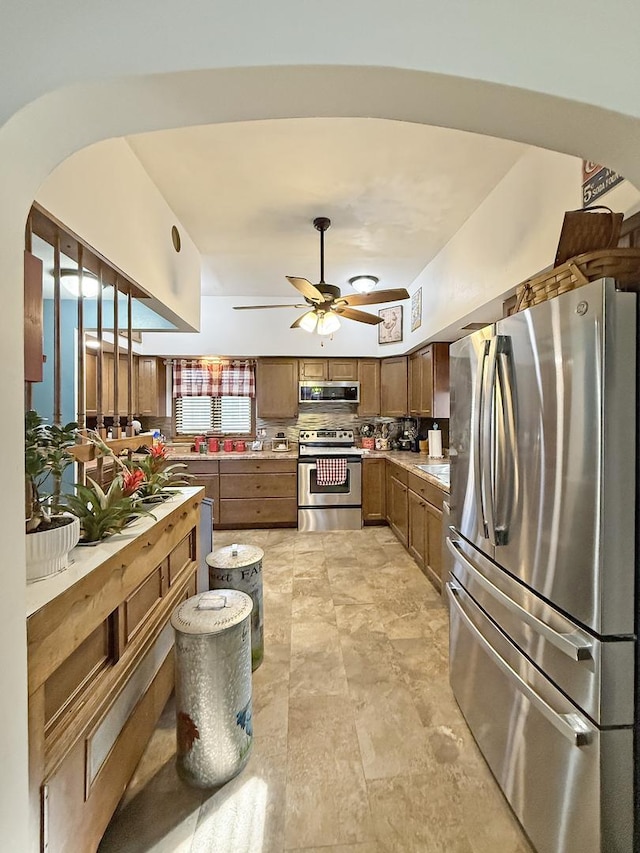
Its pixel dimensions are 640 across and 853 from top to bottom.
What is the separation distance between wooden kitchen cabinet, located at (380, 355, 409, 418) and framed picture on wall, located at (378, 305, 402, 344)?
0.26 meters

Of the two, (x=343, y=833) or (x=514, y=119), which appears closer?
(x=514, y=119)

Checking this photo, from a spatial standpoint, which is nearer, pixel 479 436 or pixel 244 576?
pixel 479 436

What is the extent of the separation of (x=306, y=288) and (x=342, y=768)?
257 cm

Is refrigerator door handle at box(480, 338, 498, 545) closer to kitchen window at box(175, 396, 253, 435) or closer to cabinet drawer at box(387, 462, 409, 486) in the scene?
cabinet drawer at box(387, 462, 409, 486)

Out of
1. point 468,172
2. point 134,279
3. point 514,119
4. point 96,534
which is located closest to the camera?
point 514,119

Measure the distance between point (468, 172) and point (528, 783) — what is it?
2831mm

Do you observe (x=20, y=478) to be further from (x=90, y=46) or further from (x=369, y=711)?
(x=369, y=711)

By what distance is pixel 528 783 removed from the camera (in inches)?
51.9

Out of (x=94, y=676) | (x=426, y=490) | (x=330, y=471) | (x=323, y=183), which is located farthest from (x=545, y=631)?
(x=330, y=471)

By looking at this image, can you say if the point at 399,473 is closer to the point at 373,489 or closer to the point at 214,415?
the point at 373,489

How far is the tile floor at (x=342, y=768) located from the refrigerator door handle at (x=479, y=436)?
98cm

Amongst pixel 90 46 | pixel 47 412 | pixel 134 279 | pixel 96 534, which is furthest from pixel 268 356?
pixel 90 46

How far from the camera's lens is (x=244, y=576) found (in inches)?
87.0

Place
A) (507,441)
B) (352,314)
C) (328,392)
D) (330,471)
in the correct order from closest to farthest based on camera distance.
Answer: (507,441) → (352,314) → (330,471) → (328,392)
